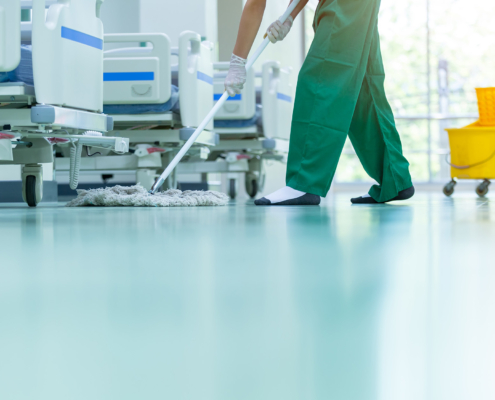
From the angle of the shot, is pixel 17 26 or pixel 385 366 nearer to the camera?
pixel 385 366

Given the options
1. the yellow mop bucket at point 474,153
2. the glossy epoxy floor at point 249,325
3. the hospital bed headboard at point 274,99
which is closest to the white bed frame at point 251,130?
the hospital bed headboard at point 274,99

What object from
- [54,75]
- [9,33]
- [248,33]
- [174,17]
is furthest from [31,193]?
[174,17]

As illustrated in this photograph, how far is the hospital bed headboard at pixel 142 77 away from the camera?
10.2ft

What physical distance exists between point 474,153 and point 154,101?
7.28ft

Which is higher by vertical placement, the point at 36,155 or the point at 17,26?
the point at 17,26

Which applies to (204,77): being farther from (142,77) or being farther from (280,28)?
(280,28)

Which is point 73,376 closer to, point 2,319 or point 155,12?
point 2,319

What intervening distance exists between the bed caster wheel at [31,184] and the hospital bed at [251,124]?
170 centimetres

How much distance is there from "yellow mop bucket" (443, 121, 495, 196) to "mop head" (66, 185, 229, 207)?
2246 mm

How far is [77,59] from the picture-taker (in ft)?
7.76

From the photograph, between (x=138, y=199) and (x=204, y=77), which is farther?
(x=204, y=77)

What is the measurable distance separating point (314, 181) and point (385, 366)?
78.1 inches

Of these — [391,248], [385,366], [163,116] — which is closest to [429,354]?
[385,366]

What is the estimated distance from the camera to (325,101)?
2264 mm
